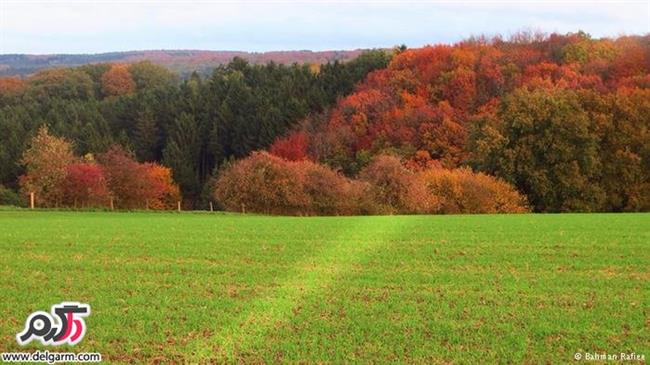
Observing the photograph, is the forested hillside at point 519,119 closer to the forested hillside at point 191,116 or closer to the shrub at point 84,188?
the forested hillside at point 191,116

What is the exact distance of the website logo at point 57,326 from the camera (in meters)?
12.4

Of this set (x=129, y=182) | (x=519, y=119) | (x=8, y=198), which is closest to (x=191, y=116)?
(x=8, y=198)

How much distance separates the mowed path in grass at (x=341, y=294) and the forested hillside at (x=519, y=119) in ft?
116

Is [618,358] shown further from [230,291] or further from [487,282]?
[230,291]

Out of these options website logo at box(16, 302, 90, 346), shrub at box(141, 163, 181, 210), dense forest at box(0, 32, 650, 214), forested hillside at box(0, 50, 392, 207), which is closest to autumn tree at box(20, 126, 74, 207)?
dense forest at box(0, 32, 650, 214)

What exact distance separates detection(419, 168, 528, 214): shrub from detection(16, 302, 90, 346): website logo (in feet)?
149

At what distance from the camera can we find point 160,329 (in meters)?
13.1

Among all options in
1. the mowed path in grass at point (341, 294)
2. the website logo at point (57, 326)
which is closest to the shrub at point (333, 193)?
the mowed path in grass at point (341, 294)

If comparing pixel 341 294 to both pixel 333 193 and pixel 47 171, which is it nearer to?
pixel 333 193

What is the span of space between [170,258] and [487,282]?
9.57m

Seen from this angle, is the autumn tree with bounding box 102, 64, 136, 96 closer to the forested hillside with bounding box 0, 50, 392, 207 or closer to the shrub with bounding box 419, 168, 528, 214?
the forested hillside with bounding box 0, 50, 392, 207

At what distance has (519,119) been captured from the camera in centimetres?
6262

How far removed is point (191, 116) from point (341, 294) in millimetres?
115176

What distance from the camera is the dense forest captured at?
59000 millimetres
